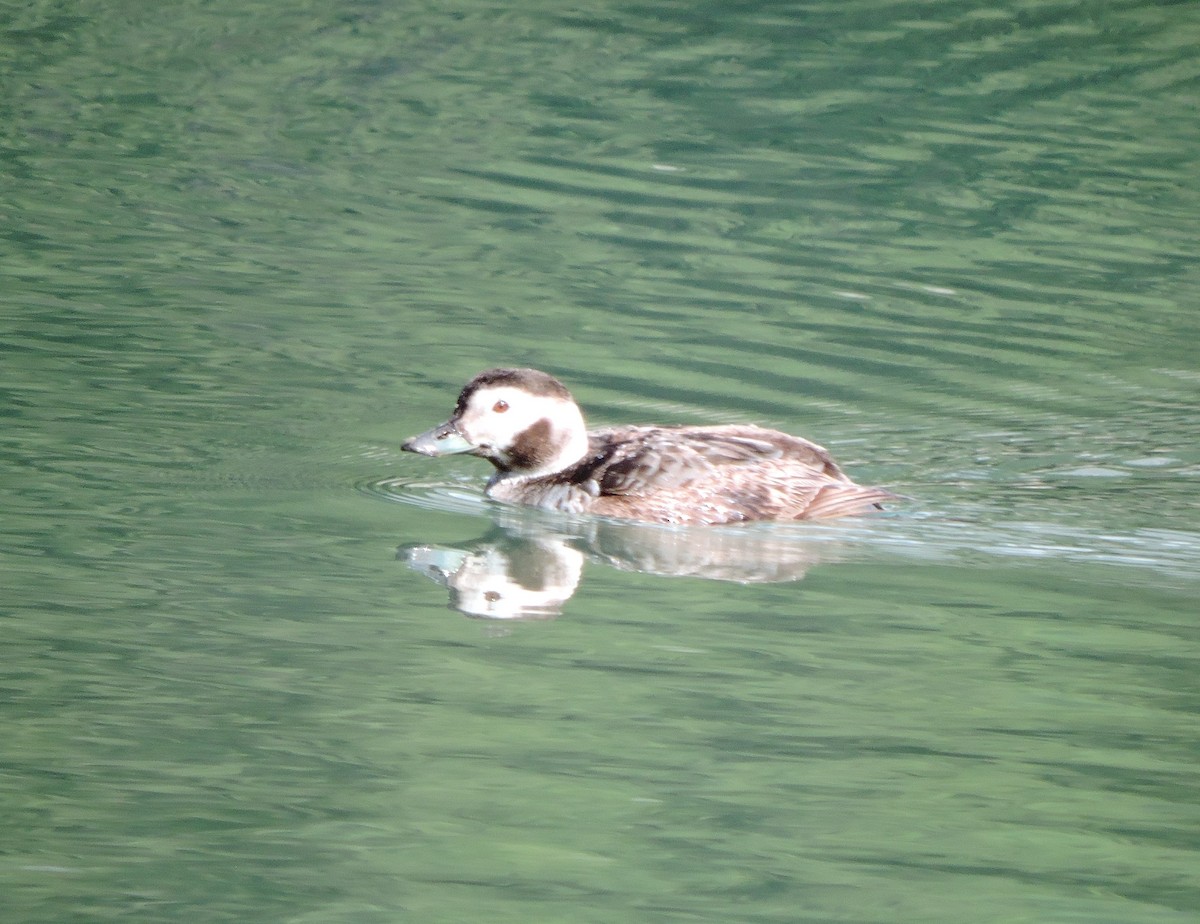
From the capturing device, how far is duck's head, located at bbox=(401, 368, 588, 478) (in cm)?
1055

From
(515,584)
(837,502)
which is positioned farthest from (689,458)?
(515,584)

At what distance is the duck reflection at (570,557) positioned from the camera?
9094 mm

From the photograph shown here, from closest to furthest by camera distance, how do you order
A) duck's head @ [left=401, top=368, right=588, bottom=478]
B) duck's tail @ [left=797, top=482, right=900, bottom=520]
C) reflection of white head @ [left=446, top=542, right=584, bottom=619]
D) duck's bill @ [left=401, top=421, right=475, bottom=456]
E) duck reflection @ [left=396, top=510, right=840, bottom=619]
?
reflection of white head @ [left=446, top=542, right=584, bottom=619] < duck reflection @ [left=396, top=510, right=840, bottom=619] < duck's tail @ [left=797, top=482, right=900, bottom=520] < duck's bill @ [left=401, top=421, right=475, bottom=456] < duck's head @ [left=401, top=368, right=588, bottom=478]

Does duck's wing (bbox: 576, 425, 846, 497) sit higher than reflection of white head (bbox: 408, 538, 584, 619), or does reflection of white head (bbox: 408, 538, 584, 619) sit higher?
duck's wing (bbox: 576, 425, 846, 497)

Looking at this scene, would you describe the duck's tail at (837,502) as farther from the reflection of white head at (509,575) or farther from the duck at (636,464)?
the reflection of white head at (509,575)

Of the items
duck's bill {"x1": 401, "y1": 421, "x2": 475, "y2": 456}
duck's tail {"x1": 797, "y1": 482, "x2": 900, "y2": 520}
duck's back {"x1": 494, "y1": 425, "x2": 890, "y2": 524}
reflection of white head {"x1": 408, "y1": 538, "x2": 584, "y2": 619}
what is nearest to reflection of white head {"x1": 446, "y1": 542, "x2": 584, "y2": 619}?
reflection of white head {"x1": 408, "y1": 538, "x2": 584, "y2": 619}

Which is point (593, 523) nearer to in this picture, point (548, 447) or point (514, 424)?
point (548, 447)

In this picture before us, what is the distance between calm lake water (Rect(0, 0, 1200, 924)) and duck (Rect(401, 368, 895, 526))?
19 cm

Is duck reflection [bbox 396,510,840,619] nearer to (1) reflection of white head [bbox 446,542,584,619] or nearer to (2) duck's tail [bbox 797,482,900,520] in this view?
(1) reflection of white head [bbox 446,542,584,619]

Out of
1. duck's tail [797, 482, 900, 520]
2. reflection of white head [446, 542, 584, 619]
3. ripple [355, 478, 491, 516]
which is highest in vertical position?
ripple [355, 478, 491, 516]

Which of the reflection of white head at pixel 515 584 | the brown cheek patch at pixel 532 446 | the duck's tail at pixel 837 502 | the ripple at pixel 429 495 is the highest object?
the brown cheek patch at pixel 532 446

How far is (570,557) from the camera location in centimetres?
985

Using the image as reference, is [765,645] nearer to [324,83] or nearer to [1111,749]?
[1111,749]

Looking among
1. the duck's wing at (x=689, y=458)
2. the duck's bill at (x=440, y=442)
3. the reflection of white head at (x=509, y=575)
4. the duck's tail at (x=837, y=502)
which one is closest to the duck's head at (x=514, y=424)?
the duck's bill at (x=440, y=442)
